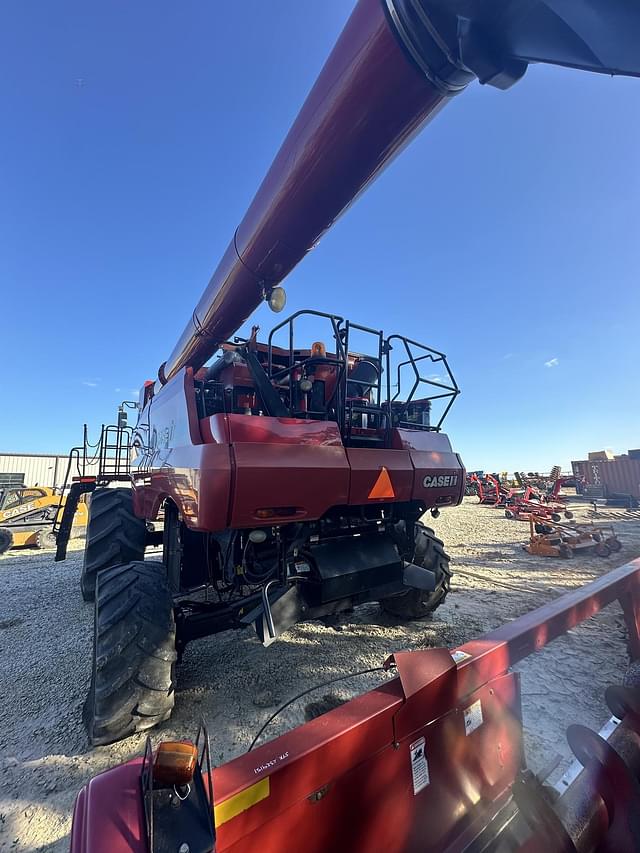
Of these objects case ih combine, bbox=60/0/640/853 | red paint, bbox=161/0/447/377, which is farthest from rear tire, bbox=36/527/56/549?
red paint, bbox=161/0/447/377

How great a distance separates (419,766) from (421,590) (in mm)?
2415

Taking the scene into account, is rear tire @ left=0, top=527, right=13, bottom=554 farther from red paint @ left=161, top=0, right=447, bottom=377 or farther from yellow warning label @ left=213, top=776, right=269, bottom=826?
yellow warning label @ left=213, top=776, right=269, bottom=826

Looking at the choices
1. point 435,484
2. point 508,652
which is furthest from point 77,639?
point 508,652

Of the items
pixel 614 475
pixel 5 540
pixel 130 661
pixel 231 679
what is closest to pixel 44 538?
pixel 5 540

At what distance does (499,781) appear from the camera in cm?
169

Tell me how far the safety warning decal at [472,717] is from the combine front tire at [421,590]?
202cm

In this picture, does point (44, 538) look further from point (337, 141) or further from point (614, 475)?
point (614, 475)

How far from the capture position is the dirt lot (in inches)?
86.8

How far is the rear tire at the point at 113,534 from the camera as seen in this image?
163 inches

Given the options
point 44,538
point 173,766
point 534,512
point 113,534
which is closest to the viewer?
point 173,766

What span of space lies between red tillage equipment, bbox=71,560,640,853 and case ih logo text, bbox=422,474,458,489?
1287mm

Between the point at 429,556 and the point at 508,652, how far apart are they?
211cm

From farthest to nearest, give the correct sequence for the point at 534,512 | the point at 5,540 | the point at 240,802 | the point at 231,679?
the point at 534,512
the point at 5,540
the point at 231,679
the point at 240,802

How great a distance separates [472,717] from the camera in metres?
1.63
